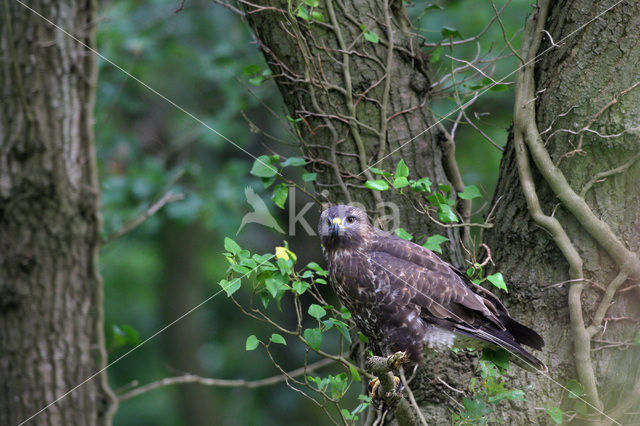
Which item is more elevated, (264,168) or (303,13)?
(303,13)

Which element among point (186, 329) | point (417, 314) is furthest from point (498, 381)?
point (186, 329)

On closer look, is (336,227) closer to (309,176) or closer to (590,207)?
(309,176)

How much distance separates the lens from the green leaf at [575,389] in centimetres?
312

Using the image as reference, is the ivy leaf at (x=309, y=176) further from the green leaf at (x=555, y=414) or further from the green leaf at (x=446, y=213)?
the green leaf at (x=555, y=414)

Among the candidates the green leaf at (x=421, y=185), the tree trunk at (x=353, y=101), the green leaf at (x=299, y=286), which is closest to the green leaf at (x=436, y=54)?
the tree trunk at (x=353, y=101)

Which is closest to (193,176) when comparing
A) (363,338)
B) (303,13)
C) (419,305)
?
(303,13)

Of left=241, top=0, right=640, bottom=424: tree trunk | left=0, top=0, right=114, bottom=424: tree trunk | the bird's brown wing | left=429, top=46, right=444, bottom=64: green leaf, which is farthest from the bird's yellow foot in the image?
left=429, top=46, right=444, bottom=64: green leaf

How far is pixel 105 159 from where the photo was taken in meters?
9.56

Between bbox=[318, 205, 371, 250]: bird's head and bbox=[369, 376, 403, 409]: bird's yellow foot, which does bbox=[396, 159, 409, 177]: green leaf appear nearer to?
bbox=[318, 205, 371, 250]: bird's head

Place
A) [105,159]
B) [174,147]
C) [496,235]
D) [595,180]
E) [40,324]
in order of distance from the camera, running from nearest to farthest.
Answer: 1. [595,180]
2. [496,235]
3. [40,324]
4. [174,147]
5. [105,159]

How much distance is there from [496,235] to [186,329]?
24.1 feet

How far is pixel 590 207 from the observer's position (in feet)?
10.6

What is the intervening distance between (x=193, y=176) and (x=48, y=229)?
154 inches

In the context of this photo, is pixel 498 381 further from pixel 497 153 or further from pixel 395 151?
pixel 497 153
